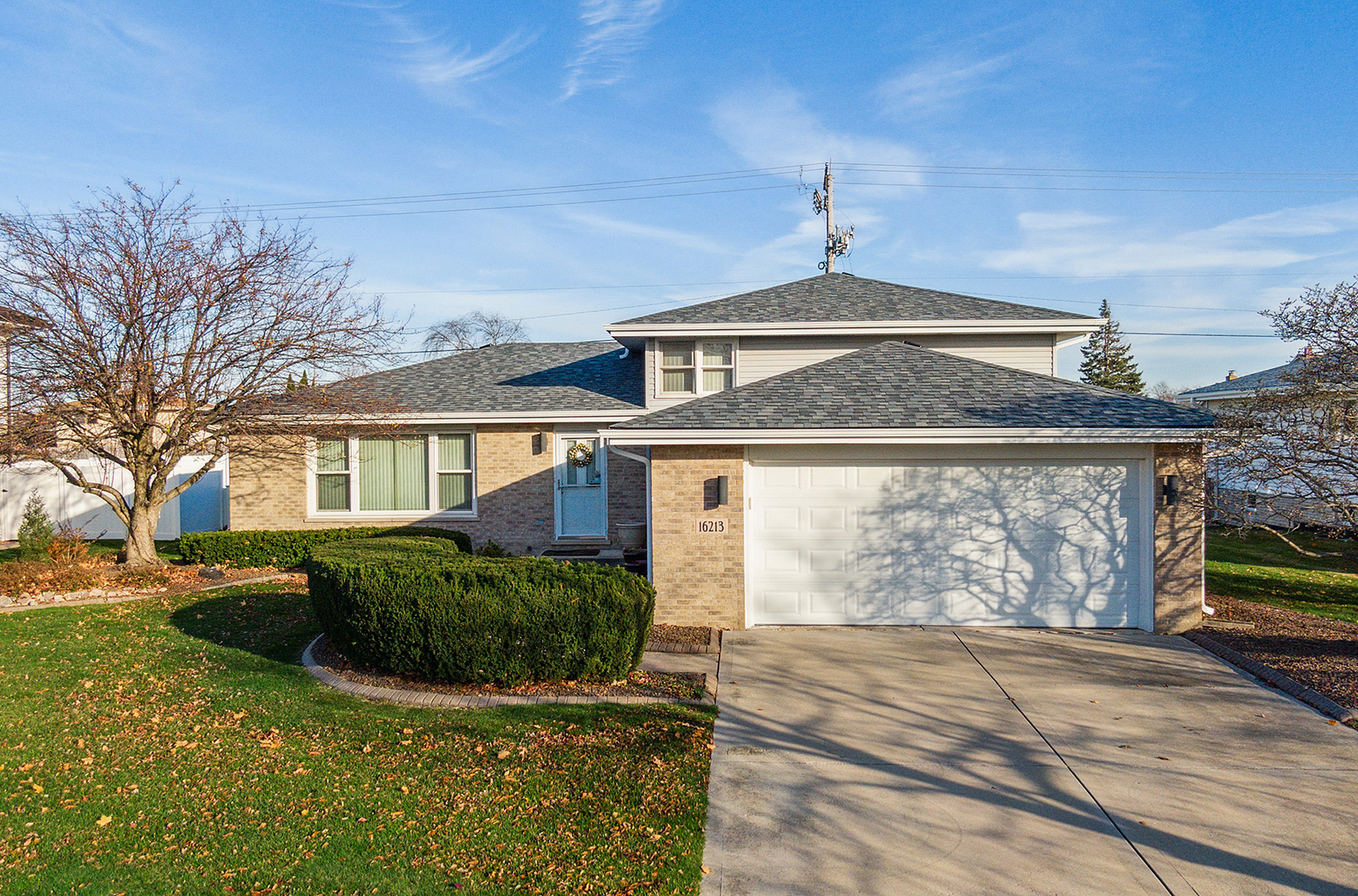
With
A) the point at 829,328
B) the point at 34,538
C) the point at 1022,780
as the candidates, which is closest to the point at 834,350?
the point at 829,328

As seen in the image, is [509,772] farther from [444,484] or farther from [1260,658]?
[444,484]

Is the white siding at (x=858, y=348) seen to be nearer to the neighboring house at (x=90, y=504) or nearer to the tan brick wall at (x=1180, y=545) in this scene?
the tan brick wall at (x=1180, y=545)

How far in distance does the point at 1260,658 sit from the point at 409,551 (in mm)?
9764

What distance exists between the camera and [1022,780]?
5.83m

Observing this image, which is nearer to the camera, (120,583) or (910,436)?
(910,436)

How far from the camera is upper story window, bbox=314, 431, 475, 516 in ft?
52.4

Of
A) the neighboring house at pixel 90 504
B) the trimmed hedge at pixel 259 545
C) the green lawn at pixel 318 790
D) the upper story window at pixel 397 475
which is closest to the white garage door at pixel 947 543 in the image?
the green lawn at pixel 318 790

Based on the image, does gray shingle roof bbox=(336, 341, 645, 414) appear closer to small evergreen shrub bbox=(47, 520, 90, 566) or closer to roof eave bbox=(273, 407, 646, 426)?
roof eave bbox=(273, 407, 646, 426)

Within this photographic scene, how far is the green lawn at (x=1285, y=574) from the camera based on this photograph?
12.4 m

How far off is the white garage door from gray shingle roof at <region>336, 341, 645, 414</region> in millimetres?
5848

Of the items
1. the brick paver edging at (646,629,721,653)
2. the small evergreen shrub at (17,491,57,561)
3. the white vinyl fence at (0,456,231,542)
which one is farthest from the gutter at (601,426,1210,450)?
the white vinyl fence at (0,456,231,542)

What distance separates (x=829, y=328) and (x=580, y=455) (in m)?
5.35

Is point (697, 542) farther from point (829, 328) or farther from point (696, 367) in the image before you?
point (829, 328)

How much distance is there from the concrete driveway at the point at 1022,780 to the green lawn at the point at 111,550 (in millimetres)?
12789
